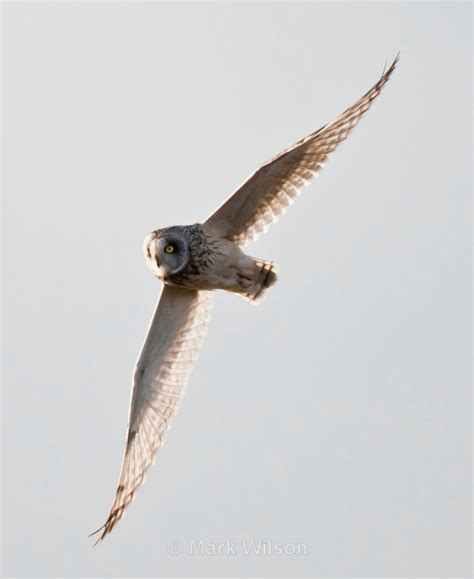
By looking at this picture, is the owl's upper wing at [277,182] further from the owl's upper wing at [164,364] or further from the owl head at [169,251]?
the owl's upper wing at [164,364]

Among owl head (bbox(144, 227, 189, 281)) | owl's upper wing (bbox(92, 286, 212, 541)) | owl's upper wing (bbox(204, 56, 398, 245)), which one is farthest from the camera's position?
owl's upper wing (bbox(92, 286, 212, 541))

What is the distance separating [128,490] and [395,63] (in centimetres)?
354

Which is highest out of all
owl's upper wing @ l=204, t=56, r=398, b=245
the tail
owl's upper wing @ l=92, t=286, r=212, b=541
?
owl's upper wing @ l=204, t=56, r=398, b=245

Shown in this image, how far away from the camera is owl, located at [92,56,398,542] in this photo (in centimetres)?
1279

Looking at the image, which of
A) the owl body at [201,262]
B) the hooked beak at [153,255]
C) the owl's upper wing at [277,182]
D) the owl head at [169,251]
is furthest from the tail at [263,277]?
the hooked beak at [153,255]

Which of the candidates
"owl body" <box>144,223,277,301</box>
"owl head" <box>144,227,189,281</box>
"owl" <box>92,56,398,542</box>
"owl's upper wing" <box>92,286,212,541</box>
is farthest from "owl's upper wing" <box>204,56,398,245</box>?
"owl's upper wing" <box>92,286,212,541</box>

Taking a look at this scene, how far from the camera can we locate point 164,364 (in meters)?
13.5

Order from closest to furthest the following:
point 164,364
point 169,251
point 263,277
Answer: point 169,251
point 263,277
point 164,364

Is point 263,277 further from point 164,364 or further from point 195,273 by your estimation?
point 164,364

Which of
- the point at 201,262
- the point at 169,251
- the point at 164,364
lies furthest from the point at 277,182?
the point at 164,364

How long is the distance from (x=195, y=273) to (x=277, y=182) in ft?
2.93

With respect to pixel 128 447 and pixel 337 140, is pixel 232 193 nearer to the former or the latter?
pixel 337 140

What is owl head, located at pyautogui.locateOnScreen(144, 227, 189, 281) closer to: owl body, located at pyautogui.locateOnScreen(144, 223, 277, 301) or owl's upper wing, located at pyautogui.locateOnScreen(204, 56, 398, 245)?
owl body, located at pyautogui.locateOnScreen(144, 223, 277, 301)

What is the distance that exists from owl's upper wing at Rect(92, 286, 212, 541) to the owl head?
64 centimetres
